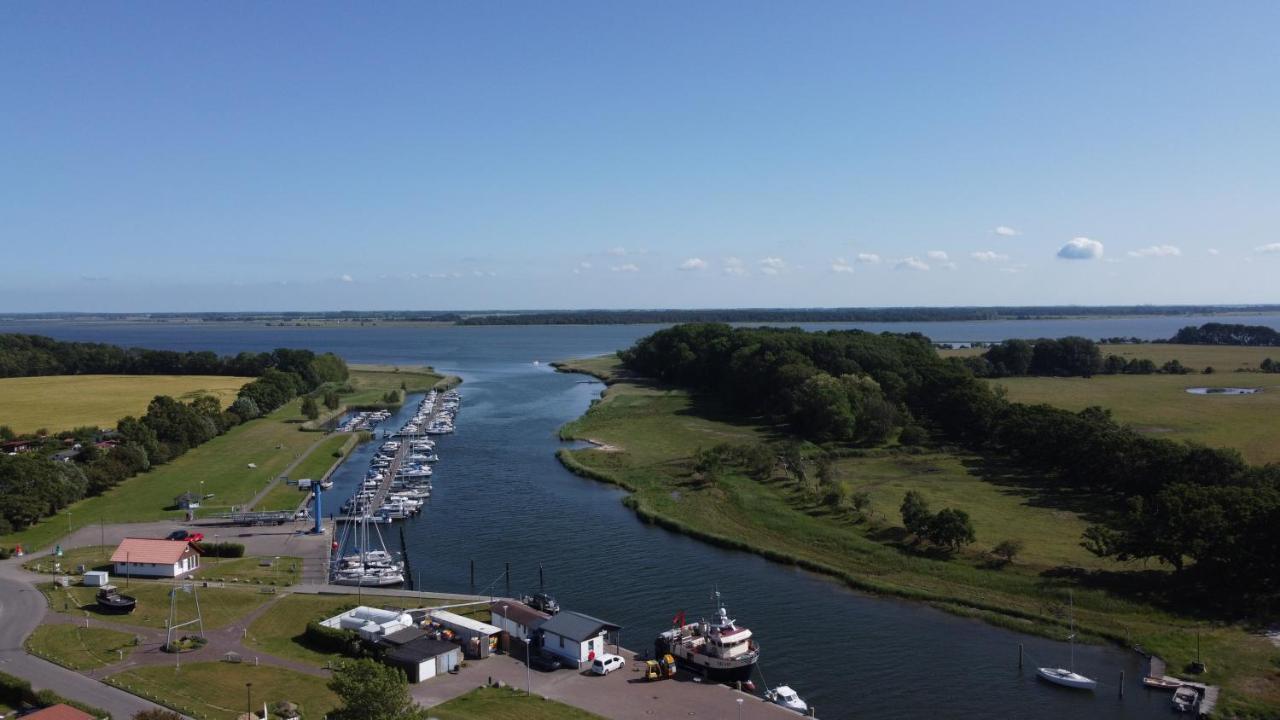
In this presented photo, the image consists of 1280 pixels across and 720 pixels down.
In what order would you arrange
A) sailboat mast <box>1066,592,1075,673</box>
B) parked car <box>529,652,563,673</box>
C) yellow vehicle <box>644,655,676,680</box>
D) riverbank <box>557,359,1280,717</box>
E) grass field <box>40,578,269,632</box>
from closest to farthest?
yellow vehicle <box>644,655,676,680</box>
parked car <box>529,652,563,673</box>
sailboat mast <box>1066,592,1075,673</box>
riverbank <box>557,359,1280,717</box>
grass field <box>40,578,269,632</box>

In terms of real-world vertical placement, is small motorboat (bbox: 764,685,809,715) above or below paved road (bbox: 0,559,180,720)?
below

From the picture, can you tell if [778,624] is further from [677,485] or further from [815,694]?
[677,485]

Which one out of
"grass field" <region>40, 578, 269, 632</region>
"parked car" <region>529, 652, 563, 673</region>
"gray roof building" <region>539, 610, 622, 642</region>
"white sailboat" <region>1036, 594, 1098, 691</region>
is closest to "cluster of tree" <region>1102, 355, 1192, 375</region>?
"white sailboat" <region>1036, 594, 1098, 691</region>

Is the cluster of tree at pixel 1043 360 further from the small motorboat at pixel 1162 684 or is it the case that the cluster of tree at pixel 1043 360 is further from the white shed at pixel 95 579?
the white shed at pixel 95 579

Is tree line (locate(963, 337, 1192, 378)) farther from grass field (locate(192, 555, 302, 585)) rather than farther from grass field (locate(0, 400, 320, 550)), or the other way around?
grass field (locate(192, 555, 302, 585))

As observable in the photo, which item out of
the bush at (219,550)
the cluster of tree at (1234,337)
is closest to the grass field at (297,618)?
the bush at (219,550)
